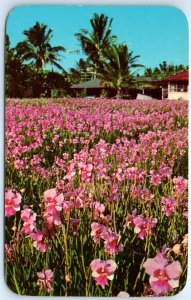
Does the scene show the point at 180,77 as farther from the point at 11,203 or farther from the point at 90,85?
the point at 11,203

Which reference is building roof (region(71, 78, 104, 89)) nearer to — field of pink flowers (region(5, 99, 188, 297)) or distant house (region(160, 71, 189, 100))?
field of pink flowers (region(5, 99, 188, 297))

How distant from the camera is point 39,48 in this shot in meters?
1.77

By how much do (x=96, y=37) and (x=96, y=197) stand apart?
383mm

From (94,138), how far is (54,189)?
0.53 feet

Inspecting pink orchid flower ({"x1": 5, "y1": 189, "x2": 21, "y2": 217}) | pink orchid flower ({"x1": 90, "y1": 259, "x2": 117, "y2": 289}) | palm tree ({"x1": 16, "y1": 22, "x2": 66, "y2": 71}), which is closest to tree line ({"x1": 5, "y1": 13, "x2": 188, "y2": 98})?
palm tree ({"x1": 16, "y1": 22, "x2": 66, "y2": 71})

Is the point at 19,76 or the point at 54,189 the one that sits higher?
the point at 19,76

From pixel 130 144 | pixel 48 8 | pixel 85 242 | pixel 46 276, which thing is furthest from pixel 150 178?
pixel 48 8

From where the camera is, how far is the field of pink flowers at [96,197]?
1732 millimetres

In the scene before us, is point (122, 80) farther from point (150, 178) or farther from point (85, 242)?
point (85, 242)

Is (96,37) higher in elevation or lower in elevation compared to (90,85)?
higher

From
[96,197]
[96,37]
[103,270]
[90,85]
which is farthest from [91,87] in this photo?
[103,270]

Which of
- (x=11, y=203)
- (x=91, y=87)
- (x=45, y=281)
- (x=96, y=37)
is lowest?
(x=45, y=281)

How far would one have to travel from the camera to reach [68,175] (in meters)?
1.78

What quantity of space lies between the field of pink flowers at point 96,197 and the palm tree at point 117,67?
49 mm
